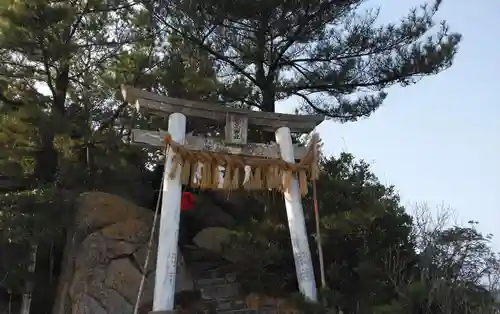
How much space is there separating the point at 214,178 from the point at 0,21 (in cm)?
366

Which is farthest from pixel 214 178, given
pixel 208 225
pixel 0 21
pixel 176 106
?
pixel 0 21

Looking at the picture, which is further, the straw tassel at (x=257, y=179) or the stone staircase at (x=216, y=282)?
the stone staircase at (x=216, y=282)

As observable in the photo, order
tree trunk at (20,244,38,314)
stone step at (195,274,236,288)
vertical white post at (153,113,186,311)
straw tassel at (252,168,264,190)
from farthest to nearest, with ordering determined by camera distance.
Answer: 1. stone step at (195,274,236,288)
2. tree trunk at (20,244,38,314)
3. straw tassel at (252,168,264,190)
4. vertical white post at (153,113,186,311)

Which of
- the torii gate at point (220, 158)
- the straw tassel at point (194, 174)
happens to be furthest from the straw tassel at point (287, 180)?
the straw tassel at point (194, 174)

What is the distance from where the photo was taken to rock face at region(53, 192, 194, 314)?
6664 mm

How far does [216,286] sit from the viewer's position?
303 inches

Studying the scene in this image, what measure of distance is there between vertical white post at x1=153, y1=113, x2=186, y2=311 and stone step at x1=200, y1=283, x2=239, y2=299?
182 centimetres

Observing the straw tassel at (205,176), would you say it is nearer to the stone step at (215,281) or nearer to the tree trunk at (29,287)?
the stone step at (215,281)

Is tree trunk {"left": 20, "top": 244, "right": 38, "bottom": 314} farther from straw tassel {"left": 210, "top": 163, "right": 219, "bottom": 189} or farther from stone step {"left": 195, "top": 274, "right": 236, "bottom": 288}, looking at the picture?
straw tassel {"left": 210, "top": 163, "right": 219, "bottom": 189}

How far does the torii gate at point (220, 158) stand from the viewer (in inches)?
230

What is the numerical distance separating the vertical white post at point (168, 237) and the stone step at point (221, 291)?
1820 millimetres

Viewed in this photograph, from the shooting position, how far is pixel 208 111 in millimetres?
6555

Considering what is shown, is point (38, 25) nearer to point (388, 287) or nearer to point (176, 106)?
point (176, 106)

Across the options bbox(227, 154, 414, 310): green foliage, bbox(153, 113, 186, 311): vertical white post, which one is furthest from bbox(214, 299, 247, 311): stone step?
bbox(153, 113, 186, 311): vertical white post
